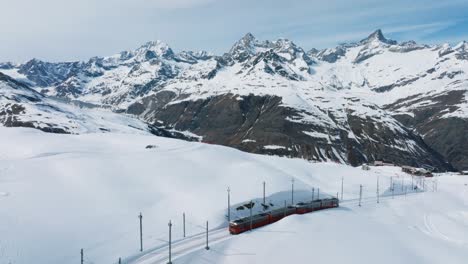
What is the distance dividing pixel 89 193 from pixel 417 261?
67.1 m

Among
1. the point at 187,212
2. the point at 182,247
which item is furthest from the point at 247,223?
the point at 182,247

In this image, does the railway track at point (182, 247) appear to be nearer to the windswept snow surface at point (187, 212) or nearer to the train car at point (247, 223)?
the windswept snow surface at point (187, 212)

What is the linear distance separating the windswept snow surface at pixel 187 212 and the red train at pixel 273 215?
190 centimetres

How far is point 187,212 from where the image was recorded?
87.6 m

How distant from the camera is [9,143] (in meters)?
144

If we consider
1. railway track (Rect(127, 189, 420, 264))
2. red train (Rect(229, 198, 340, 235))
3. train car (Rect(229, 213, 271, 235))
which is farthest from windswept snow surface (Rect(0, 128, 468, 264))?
red train (Rect(229, 198, 340, 235))

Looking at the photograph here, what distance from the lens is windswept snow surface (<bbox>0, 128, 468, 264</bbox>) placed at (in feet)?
224

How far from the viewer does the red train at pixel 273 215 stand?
81.2 m

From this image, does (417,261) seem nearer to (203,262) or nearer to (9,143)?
(203,262)

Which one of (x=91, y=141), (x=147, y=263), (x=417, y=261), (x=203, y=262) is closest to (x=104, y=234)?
(x=147, y=263)

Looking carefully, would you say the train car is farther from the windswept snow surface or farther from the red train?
the windswept snow surface

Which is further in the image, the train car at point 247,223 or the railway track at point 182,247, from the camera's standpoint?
the train car at point 247,223

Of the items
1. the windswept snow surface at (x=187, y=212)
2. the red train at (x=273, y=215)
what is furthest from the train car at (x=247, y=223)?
the windswept snow surface at (x=187, y=212)

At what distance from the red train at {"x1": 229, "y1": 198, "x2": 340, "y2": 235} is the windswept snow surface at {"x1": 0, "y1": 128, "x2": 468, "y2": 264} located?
190 centimetres
